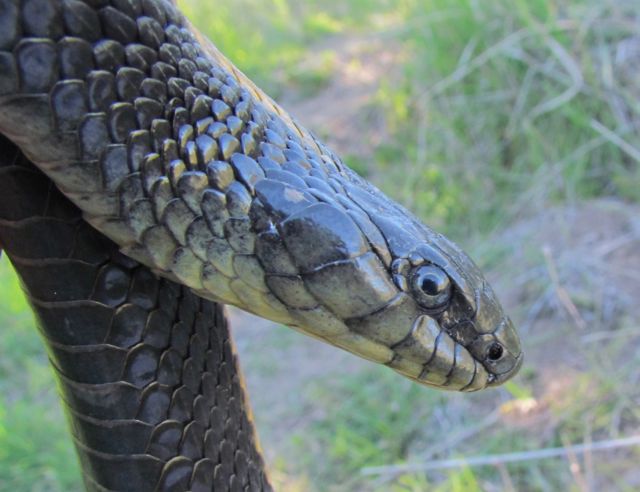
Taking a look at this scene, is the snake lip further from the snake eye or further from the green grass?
the green grass

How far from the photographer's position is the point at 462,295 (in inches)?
36.8

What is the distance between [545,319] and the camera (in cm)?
299

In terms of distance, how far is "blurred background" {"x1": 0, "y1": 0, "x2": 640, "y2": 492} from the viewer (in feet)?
8.39

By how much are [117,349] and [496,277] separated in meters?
2.65

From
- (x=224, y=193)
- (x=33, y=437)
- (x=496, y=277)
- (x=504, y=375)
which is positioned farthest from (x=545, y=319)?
(x=224, y=193)

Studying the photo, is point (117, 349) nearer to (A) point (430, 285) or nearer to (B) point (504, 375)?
(A) point (430, 285)

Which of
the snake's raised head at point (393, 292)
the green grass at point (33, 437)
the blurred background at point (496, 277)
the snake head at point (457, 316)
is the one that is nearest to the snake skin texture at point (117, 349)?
the snake's raised head at point (393, 292)

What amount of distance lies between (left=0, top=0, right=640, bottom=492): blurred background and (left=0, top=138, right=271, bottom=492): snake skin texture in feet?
5.21

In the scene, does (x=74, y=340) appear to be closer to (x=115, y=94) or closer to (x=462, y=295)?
(x=115, y=94)

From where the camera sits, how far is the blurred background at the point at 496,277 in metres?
2.56

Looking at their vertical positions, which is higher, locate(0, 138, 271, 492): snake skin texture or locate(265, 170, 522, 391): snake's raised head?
locate(265, 170, 522, 391): snake's raised head

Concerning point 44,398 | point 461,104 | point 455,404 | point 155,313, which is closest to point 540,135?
point 461,104

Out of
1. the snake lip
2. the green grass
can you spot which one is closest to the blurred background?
the green grass

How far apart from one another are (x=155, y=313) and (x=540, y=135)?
9.71ft
